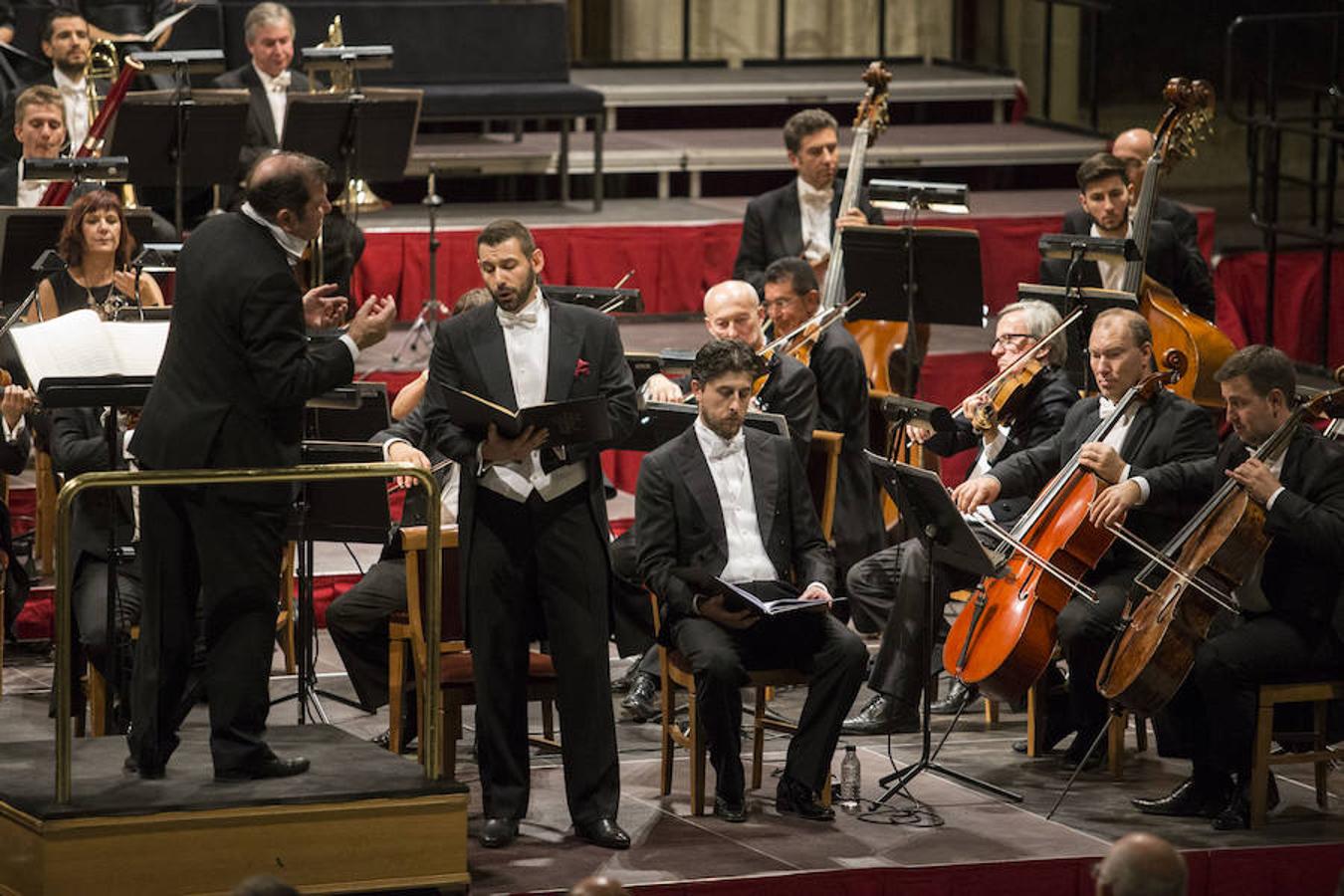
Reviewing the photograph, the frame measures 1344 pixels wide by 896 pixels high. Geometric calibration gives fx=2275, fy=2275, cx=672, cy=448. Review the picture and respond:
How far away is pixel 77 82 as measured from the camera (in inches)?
365

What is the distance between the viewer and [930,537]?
5.98 m

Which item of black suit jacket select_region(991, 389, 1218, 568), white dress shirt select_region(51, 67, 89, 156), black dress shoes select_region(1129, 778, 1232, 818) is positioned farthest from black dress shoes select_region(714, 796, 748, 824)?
white dress shirt select_region(51, 67, 89, 156)

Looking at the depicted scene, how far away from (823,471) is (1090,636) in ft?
3.43

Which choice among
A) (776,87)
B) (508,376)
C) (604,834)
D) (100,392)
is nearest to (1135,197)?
(508,376)

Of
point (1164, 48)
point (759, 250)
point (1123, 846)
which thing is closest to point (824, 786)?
point (1123, 846)

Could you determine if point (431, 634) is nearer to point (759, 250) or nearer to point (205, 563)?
point (205, 563)

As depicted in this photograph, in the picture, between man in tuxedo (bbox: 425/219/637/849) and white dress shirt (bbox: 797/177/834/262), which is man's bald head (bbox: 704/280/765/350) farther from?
white dress shirt (bbox: 797/177/834/262)

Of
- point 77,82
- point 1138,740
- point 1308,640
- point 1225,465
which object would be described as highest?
point 77,82

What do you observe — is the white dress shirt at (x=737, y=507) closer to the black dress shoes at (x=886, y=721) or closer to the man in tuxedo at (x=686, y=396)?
the man in tuxedo at (x=686, y=396)

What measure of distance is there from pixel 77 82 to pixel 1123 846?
690 centimetres

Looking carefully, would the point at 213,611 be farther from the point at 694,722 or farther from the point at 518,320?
the point at 694,722

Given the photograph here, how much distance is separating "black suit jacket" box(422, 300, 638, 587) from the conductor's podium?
2.67ft

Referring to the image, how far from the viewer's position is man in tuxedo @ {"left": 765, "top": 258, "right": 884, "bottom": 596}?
7.29 meters

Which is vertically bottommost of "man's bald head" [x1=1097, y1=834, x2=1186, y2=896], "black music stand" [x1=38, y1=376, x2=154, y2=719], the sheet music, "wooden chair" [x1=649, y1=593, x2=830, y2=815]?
"wooden chair" [x1=649, y1=593, x2=830, y2=815]
